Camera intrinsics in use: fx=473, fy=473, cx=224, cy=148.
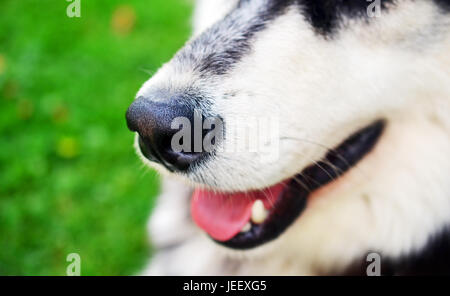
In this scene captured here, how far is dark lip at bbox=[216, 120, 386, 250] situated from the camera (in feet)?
5.49

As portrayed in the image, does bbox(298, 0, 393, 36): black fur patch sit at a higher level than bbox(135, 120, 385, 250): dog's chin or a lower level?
higher

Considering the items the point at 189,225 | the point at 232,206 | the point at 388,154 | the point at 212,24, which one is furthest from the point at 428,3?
the point at 189,225

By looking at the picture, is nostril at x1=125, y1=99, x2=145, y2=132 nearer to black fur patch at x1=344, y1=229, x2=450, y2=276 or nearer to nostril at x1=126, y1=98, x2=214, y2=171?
nostril at x1=126, y1=98, x2=214, y2=171

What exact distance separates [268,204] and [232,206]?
147 mm

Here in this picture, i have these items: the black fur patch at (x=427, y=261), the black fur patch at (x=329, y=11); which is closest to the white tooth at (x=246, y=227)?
the black fur patch at (x=427, y=261)

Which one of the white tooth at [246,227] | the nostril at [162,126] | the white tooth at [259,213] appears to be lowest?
the white tooth at [246,227]

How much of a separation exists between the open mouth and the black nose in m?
0.37

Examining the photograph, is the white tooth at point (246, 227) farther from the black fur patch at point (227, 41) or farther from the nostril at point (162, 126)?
the black fur patch at point (227, 41)

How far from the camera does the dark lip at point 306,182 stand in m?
1.67

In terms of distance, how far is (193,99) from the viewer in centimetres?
145

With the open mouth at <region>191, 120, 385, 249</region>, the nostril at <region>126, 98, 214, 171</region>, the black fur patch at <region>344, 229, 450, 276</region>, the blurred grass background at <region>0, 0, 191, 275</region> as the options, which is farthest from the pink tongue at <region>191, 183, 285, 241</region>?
the blurred grass background at <region>0, 0, 191, 275</region>

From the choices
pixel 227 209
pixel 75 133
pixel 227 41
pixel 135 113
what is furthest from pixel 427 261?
pixel 75 133

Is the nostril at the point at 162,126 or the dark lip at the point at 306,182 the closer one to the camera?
the nostril at the point at 162,126

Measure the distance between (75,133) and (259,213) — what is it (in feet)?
6.95
